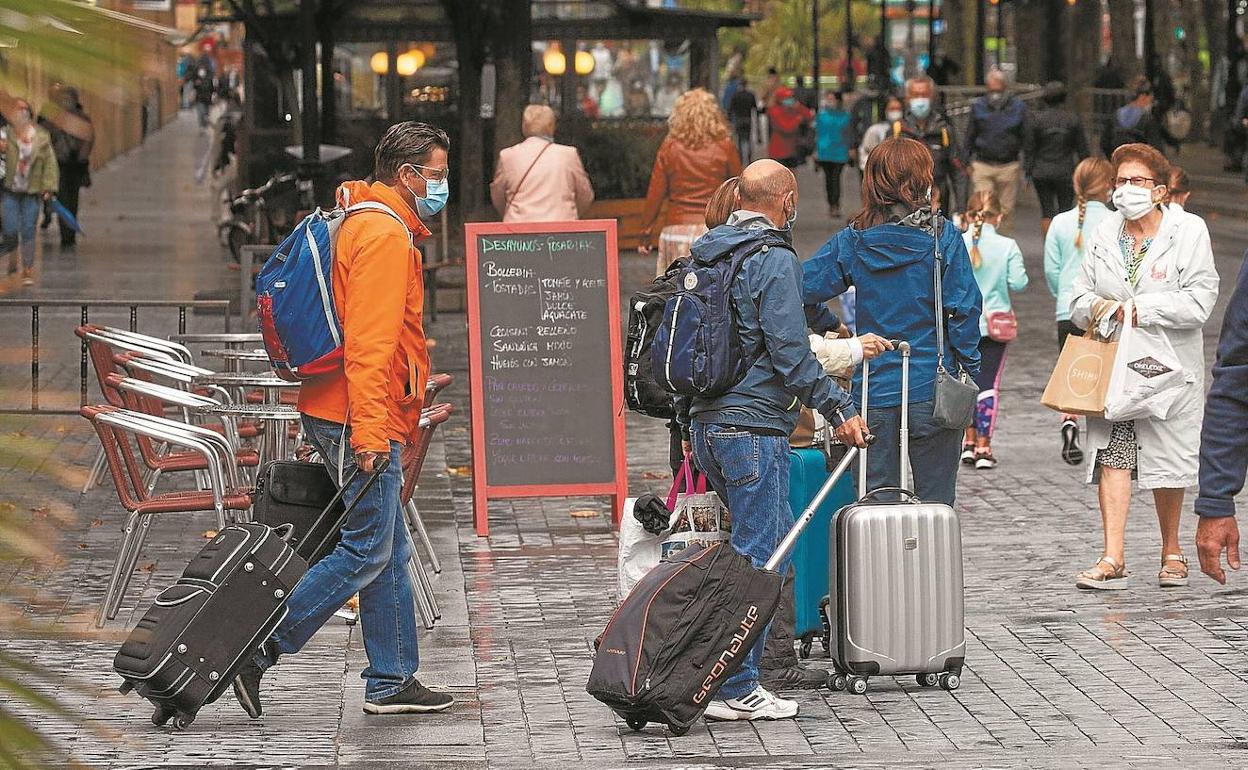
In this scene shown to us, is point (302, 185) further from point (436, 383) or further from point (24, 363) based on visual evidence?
point (24, 363)

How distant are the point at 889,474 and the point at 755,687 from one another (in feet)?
3.43

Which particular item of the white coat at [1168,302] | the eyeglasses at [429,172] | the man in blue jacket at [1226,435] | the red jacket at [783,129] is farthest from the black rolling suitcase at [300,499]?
the red jacket at [783,129]

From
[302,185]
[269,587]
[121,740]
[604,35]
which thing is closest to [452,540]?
[269,587]

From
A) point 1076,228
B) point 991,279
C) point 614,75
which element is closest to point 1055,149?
point 614,75

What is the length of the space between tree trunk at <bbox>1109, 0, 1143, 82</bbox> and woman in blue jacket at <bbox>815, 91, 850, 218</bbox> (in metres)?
14.0

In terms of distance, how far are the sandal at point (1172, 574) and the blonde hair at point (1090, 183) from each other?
8.71 feet

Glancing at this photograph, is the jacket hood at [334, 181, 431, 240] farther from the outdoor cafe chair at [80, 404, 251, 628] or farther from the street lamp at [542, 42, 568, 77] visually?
the street lamp at [542, 42, 568, 77]

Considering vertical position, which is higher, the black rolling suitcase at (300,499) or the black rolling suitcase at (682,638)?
the black rolling suitcase at (300,499)

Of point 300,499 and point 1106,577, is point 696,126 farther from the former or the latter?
point 300,499

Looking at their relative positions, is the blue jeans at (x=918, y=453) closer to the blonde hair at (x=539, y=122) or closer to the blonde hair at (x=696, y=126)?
the blonde hair at (x=696, y=126)

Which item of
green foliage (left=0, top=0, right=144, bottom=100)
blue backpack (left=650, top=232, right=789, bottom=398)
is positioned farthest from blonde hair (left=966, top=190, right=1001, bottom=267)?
green foliage (left=0, top=0, right=144, bottom=100)

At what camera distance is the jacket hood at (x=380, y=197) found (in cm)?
567

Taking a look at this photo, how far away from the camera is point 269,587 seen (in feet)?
18.0

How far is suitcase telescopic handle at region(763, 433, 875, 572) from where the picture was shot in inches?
227
